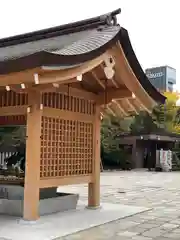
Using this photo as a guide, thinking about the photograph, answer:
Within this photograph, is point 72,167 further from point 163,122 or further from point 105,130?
point 163,122

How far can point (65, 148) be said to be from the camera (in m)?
7.12

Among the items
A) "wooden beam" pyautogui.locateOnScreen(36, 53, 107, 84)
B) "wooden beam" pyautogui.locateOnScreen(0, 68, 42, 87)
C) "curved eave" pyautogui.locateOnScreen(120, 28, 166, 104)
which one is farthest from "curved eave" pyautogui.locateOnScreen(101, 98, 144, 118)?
"wooden beam" pyautogui.locateOnScreen(0, 68, 42, 87)

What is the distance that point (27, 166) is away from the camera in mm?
6266

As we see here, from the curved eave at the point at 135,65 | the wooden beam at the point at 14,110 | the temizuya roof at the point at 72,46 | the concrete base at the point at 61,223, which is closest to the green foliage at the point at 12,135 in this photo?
the temizuya roof at the point at 72,46

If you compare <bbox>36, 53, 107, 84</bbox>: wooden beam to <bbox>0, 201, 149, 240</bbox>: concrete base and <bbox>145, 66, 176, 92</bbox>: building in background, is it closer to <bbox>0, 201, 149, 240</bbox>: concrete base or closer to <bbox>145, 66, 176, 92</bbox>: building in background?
<bbox>0, 201, 149, 240</bbox>: concrete base

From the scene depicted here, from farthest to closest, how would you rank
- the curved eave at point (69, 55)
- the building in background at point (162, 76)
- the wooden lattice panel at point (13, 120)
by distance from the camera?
the building in background at point (162, 76) → the wooden lattice panel at point (13, 120) → the curved eave at point (69, 55)

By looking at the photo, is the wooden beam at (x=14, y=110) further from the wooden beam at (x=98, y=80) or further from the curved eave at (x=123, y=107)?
the curved eave at (x=123, y=107)

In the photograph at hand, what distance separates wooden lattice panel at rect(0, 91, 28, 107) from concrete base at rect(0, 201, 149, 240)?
2083 mm

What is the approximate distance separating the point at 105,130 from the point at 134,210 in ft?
51.5

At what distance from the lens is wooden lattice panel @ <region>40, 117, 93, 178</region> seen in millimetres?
6602

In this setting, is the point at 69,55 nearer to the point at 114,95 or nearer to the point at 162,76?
the point at 114,95

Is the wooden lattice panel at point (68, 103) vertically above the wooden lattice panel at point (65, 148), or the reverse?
the wooden lattice panel at point (68, 103)

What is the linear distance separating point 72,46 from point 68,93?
1199 millimetres

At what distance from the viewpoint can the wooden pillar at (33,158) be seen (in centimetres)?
614
